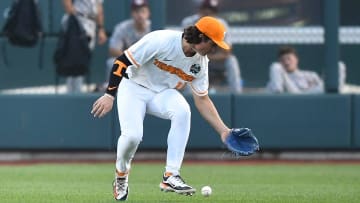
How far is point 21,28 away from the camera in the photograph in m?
13.2

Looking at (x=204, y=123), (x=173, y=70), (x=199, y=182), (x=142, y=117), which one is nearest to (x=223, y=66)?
(x=204, y=123)

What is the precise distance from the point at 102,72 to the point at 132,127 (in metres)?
6.25

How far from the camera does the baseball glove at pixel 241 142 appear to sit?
7.70 meters

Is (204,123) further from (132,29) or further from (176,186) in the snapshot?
(176,186)

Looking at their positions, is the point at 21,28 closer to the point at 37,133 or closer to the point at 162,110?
the point at 37,133

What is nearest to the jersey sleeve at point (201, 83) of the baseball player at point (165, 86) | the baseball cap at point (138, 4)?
the baseball player at point (165, 86)

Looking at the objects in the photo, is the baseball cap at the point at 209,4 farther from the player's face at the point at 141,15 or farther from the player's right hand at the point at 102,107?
the player's right hand at the point at 102,107

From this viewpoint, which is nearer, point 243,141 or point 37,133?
point 243,141

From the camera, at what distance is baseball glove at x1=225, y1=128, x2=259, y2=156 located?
770cm

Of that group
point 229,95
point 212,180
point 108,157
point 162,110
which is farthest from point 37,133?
point 162,110

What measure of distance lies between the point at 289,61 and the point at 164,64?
225 inches

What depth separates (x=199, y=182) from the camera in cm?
1018

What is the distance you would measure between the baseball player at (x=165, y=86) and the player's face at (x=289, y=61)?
5.44 meters

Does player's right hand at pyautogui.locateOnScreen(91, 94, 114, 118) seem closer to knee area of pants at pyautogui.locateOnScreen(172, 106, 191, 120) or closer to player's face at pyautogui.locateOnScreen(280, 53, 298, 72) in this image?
knee area of pants at pyautogui.locateOnScreen(172, 106, 191, 120)
